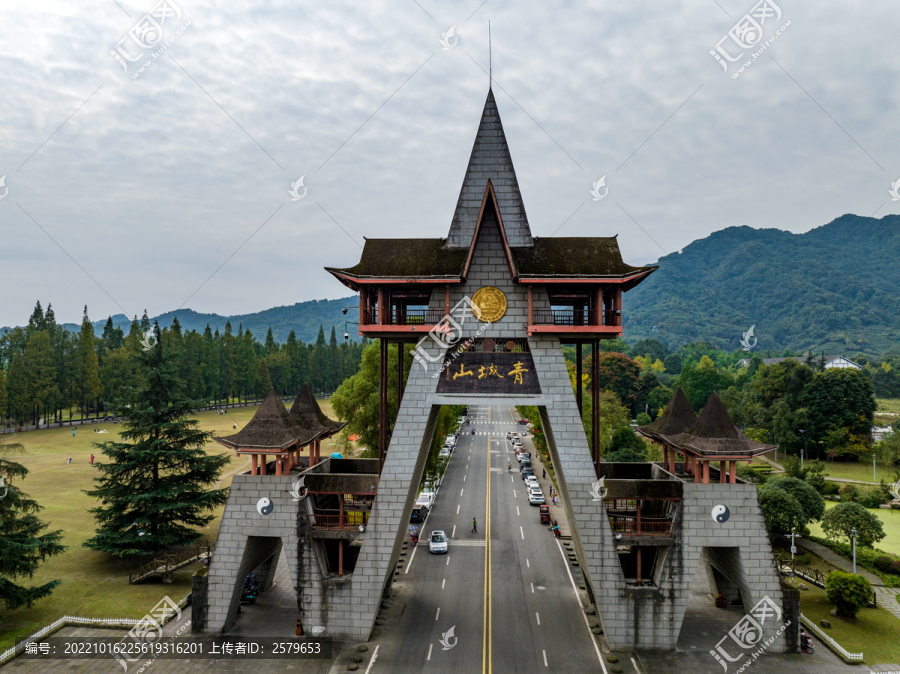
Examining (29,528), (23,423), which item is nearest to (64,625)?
(29,528)

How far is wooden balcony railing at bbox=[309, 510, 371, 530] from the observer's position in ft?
55.6

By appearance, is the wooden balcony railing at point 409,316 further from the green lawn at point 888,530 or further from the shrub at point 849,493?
the shrub at point 849,493

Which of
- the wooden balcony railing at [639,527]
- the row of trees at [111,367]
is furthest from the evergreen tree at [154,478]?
the wooden balcony railing at [639,527]

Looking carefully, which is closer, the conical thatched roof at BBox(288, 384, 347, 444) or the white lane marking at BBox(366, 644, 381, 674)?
the white lane marking at BBox(366, 644, 381, 674)

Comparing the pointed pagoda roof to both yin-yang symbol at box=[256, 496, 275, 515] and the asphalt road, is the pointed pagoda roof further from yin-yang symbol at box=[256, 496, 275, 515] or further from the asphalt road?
the asphalt road

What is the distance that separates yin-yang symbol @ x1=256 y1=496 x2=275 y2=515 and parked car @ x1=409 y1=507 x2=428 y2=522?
13539 millimetres

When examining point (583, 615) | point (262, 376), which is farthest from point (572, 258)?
point (262, 376)

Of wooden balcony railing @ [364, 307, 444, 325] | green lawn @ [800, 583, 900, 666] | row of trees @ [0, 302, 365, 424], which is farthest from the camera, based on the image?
row of trees @ [0, 302, 365, 424]

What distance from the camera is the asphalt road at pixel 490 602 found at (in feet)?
50.3

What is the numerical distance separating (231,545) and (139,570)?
678cm

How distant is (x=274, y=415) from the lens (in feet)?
58.9

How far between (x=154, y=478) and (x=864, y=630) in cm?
2741

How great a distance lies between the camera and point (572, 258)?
17.1 meters

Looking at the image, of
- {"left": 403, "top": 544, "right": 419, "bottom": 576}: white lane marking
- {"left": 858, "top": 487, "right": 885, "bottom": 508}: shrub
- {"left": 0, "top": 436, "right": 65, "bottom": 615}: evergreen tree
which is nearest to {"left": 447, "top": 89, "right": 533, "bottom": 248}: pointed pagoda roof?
{"left": 403, "top": 544, "right": 419, "bottom": 576}: white lane marking
